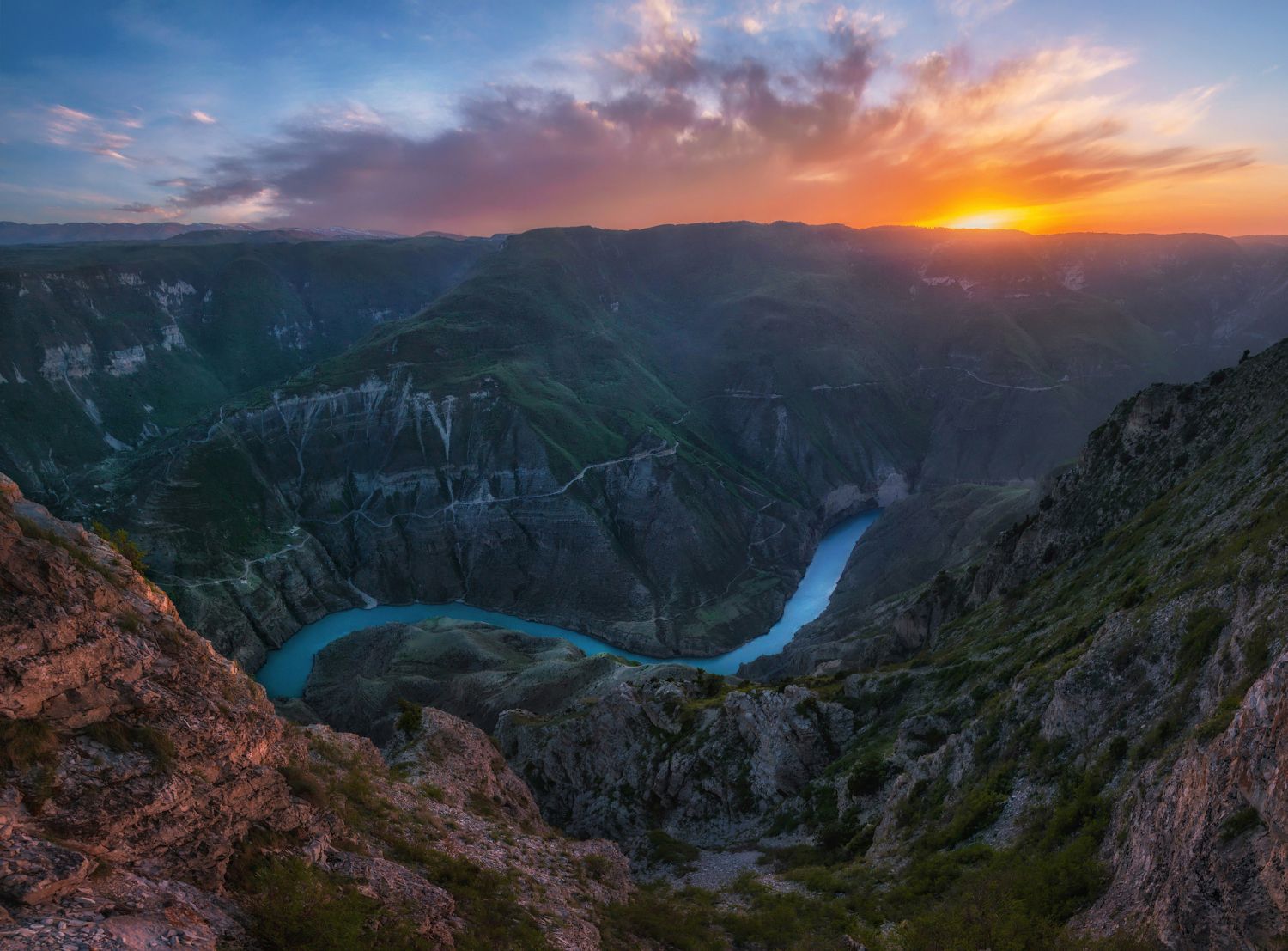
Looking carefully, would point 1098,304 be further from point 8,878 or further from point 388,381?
point 8,878

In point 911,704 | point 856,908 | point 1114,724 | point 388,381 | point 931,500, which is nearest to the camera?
point 1114,724

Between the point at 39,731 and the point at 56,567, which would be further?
the point at 56,567

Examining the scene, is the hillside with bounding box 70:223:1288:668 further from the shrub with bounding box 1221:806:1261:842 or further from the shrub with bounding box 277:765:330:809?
the shrub with bounding box 277:765:330:809

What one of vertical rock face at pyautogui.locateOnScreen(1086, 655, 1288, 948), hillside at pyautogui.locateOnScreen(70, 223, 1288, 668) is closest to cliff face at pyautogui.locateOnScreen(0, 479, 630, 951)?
vertical rock face at pyautogui.locateOnScreen(1086, 655, 1288, 948)

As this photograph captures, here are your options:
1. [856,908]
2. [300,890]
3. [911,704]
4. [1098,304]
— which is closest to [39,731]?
[300,890]

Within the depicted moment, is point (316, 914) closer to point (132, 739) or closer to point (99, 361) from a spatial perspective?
point (132, 739)

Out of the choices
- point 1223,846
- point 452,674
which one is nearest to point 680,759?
point 1223,846
